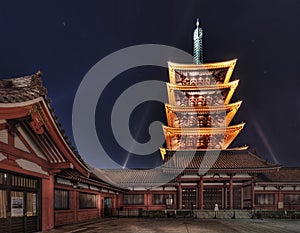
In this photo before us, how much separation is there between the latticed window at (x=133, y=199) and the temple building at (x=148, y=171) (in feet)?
0.37

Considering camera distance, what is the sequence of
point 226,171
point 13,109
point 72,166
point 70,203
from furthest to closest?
point 226,171 < point 70,203 < point 72,166 < point 13,109

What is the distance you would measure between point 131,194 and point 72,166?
904 inches

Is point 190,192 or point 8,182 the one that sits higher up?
point 8,182

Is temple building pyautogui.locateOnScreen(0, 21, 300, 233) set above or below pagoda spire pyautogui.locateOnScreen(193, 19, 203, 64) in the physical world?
below

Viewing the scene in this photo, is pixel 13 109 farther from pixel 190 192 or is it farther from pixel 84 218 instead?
pixel 190 192

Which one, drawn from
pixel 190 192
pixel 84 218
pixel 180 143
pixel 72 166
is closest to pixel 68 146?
pixel 72 166

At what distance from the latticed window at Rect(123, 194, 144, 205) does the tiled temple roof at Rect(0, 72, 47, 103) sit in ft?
88.8

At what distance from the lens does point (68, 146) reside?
1278 cm

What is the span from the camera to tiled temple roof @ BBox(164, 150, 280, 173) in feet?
101

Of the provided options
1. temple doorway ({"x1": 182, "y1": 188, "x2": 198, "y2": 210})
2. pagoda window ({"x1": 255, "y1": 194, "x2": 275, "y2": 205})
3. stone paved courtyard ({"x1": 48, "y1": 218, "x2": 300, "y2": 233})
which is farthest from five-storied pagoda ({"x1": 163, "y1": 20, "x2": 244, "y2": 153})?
stone paved courtyard ({"x1": 48, "y1": 218, "x2": 300, "y2": 233})

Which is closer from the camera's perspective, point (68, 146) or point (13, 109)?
point (13, 109)

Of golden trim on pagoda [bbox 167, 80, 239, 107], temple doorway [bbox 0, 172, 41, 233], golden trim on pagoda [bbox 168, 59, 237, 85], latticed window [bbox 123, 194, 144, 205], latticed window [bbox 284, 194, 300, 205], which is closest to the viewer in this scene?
temple doorway [bbox 0, 172, 41, 233]

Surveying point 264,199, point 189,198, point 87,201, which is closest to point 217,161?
point 189,198

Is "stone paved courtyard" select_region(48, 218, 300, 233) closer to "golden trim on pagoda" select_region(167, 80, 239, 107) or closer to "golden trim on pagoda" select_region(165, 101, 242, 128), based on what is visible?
"golden trim on pagoda" select_region(165, 101, 242, 128)
